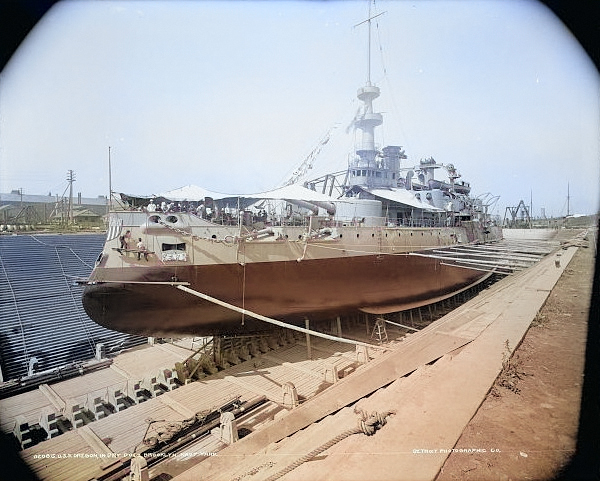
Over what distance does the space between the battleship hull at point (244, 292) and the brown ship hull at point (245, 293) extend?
0.02 meters

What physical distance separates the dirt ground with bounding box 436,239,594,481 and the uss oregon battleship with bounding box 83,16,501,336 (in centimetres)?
480

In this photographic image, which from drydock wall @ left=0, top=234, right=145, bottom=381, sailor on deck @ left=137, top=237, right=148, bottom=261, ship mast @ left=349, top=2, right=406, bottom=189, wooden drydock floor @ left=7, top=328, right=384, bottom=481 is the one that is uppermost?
ship mast @ left=349, top=2, right=406, bottom=189

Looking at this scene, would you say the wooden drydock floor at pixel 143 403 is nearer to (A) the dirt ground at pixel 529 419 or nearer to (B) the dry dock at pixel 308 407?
(B) the dry dock at pixel 308 407

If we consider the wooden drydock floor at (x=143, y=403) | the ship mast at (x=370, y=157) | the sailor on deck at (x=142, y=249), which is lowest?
the wooden drydock floor at (x=143, y=403)

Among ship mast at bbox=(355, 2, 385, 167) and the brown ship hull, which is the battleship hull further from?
ship mast at bbox=(355, 2, 385, 167)

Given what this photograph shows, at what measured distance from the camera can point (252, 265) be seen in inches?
315

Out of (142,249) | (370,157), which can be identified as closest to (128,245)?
(142,249)

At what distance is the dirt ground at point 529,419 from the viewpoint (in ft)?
7.43

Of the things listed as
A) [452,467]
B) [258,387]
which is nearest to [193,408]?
[258,387]

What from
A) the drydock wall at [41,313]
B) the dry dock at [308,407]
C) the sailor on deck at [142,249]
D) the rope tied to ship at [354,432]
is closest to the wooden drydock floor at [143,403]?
the dry dock at [308,407]

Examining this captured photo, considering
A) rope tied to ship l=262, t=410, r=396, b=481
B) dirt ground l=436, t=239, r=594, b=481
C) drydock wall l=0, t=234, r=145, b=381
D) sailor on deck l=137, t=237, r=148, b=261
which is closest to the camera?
dirt ground l=436, t=239, r=594, b=481

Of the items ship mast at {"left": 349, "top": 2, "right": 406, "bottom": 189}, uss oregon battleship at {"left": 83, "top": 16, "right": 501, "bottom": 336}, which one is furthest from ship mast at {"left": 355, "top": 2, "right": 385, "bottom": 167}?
uss oregon battleship at {"left": 83, "top": 16, "right": 501, "bottom": 336}

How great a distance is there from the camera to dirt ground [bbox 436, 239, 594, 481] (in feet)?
7.43

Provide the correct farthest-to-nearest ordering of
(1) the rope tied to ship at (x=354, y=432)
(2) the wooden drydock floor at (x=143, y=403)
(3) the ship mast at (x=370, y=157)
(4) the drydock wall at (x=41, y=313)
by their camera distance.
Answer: (3) the ship mast at (x=370, y=157) → (4) the drydock wall at (x=41, y=313) → (2) the wooden drydock floor at (x=143, y=403) → (1) the rope tied to ship at (x=354, y=432)
